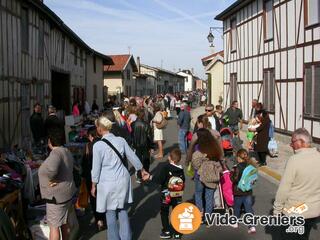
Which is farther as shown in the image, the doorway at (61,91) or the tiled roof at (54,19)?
the doorway at (61,91)

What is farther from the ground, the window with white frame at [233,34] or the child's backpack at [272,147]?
the window with white frame at [233,34]

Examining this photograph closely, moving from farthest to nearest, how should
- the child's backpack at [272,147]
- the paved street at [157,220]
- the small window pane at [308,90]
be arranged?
the small window pane at [308,90], the child's backpack at [272,147], the paved street at [157,220]

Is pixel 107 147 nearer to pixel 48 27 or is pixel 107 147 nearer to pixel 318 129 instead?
pixel 318 129

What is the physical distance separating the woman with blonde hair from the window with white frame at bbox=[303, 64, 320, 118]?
9981 millimetres

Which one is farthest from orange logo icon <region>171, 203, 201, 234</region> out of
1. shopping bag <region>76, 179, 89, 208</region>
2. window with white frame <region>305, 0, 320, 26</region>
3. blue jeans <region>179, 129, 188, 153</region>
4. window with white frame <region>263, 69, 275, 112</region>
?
window with white frame <region>263, 69, 275, 112</region>

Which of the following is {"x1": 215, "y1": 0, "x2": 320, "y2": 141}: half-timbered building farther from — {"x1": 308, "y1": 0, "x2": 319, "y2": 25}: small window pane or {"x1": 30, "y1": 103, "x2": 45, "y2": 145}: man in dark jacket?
{"x1": 30, "y1": 103, "x2": 45, "y2": 145}: man in dark jacket

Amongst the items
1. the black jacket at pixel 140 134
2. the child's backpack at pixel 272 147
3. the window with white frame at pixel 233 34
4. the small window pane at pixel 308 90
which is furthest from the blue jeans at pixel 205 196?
the window with white frame at pixel 233 34

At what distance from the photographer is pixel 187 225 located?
611 centimetres

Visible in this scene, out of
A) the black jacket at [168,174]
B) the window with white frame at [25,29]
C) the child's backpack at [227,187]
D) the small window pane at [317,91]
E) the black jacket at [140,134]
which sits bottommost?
the child's backpack at [227,187]

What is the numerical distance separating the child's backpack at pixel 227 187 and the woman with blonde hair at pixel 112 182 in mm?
1742

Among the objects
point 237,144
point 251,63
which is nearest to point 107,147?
point 237,144

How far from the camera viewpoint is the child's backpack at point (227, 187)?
7066mm

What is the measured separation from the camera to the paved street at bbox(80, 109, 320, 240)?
6832 mm

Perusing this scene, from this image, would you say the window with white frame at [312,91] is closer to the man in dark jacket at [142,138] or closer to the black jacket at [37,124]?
the man in dark jacket at [142,138]
